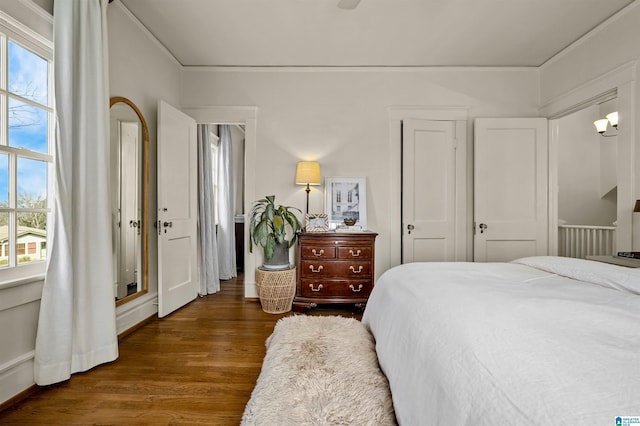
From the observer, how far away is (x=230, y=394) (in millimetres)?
1719

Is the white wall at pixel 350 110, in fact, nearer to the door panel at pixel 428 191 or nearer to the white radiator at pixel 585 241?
the door panel at pixel 428 191

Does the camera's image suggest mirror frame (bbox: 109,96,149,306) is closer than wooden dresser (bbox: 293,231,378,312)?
Yes

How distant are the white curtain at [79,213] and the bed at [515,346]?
5.92 ft

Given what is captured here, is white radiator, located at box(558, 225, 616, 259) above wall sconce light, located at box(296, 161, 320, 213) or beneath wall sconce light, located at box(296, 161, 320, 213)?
beneath

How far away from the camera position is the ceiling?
98.8 inches

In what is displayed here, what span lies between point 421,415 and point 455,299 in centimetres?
43

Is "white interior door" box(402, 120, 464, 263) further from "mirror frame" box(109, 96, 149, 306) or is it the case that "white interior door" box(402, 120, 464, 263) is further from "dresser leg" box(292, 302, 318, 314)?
"mirror frame" box(109, 96, 149, 306)

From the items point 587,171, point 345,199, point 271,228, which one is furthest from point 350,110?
point 587,171

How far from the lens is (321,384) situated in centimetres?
158

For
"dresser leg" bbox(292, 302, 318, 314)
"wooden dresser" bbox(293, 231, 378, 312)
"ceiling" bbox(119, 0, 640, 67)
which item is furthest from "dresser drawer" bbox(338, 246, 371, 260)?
"ceiling" bbox(119, 0, 640, 67)

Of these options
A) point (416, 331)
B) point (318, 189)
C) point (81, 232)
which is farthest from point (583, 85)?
point (81, 232)

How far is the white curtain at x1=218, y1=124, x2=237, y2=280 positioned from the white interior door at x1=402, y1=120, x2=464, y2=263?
2.58m

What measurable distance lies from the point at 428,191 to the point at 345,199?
0.93 metres

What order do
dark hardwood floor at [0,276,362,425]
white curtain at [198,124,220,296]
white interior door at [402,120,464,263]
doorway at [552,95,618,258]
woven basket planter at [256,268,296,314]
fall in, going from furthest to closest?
doorway at [552,95,618,258] → white curtain at [198,124,220,296] → white interior door at [402,120,464,263] → woven basket planter at [256,268,296,314] → dark hardwood floor at [0,276,362,425]
